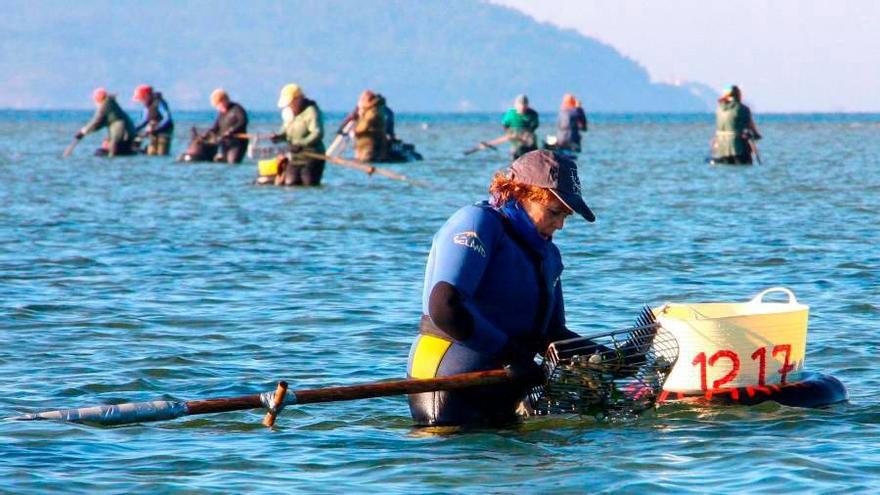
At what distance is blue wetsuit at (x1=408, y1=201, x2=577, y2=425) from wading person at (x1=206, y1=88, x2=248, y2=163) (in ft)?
70.5

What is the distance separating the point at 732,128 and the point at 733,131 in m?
0.14

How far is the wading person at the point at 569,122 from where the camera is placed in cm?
3544

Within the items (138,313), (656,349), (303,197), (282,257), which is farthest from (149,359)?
(303,197)

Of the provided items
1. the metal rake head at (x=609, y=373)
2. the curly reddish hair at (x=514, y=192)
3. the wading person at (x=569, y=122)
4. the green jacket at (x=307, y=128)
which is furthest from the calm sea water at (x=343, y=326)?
the wading person at (x=569, y=122)

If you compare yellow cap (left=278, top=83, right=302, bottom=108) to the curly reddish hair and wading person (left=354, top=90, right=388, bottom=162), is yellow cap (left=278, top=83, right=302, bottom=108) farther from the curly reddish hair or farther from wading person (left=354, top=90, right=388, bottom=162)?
the curly reddish hair

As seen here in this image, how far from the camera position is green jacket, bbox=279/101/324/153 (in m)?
23.3

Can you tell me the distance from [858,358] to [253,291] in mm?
5250

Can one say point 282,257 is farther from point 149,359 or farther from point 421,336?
point 421,336

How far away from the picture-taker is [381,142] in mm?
31797

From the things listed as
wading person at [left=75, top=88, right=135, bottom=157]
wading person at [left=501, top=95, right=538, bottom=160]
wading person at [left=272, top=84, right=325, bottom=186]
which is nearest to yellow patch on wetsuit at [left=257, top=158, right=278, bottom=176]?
wading person at [left=272, top=84, right=325, bottom=186]

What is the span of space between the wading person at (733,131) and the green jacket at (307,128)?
10.1 metres

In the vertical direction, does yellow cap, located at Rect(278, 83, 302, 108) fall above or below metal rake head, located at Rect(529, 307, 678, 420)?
above

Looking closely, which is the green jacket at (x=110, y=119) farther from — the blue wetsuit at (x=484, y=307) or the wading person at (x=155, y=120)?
the blue wetsuit at (x=484, y=307)

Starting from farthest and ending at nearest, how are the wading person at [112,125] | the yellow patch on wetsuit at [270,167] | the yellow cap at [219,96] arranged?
the wading person at [112,125] → the yellow cap at [219,96] → the yellow patch on wetsuit at [270,167]
